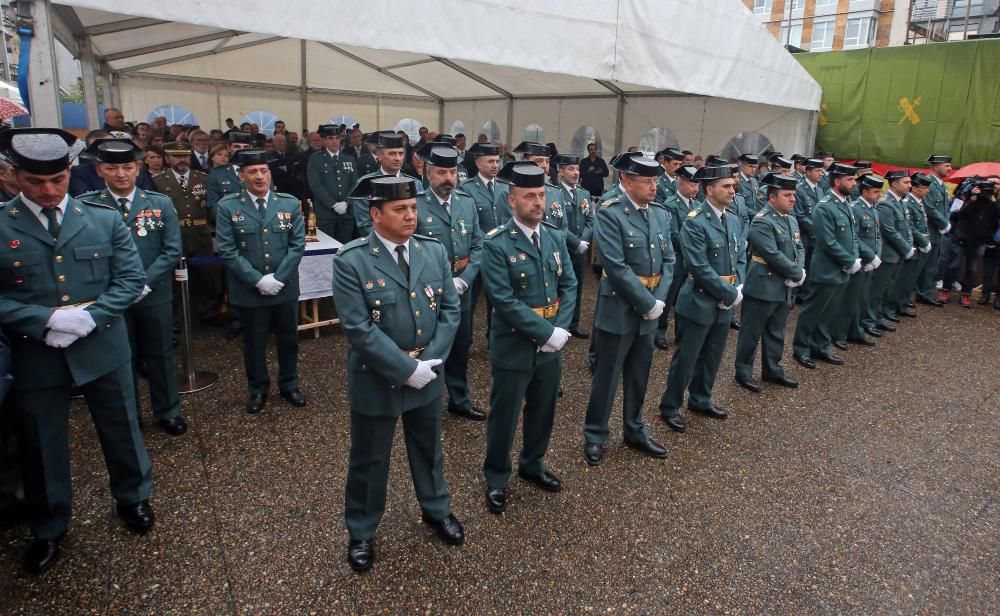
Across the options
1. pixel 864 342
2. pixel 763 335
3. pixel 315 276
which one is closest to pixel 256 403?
pixel 315 276

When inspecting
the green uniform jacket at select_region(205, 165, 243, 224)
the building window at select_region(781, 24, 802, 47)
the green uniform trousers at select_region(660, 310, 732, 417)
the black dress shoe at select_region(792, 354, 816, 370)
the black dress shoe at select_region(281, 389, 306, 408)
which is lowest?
the black dress shoe at select_region(281, 389, 306, 408)

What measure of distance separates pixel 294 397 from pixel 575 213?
373 cm

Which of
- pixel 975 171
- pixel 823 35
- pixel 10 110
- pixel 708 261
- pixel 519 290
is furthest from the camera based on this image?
pixel 823 35

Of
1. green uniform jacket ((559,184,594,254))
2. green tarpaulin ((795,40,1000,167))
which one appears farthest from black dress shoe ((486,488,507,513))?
green tarpaulin ((795,40,1000,167))

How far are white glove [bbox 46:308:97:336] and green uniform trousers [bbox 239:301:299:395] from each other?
1.69 meters

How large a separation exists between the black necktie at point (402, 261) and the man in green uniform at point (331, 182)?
508 centimetres

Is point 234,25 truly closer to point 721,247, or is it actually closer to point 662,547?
point 721,247

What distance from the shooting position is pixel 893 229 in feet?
22.6

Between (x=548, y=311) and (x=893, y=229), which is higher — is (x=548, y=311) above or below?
below

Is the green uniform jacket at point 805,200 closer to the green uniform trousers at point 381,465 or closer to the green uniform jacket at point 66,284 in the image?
the green uniform trousers at point 381,465

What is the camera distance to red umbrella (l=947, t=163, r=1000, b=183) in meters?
9.55

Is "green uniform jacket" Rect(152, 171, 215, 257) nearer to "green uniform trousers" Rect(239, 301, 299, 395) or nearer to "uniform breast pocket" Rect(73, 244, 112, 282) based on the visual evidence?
"green uniform trousers" Rect(239, 301, 299, 395)

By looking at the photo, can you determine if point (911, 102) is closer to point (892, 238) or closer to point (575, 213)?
point (892, 238)

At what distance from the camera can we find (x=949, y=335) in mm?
7500
